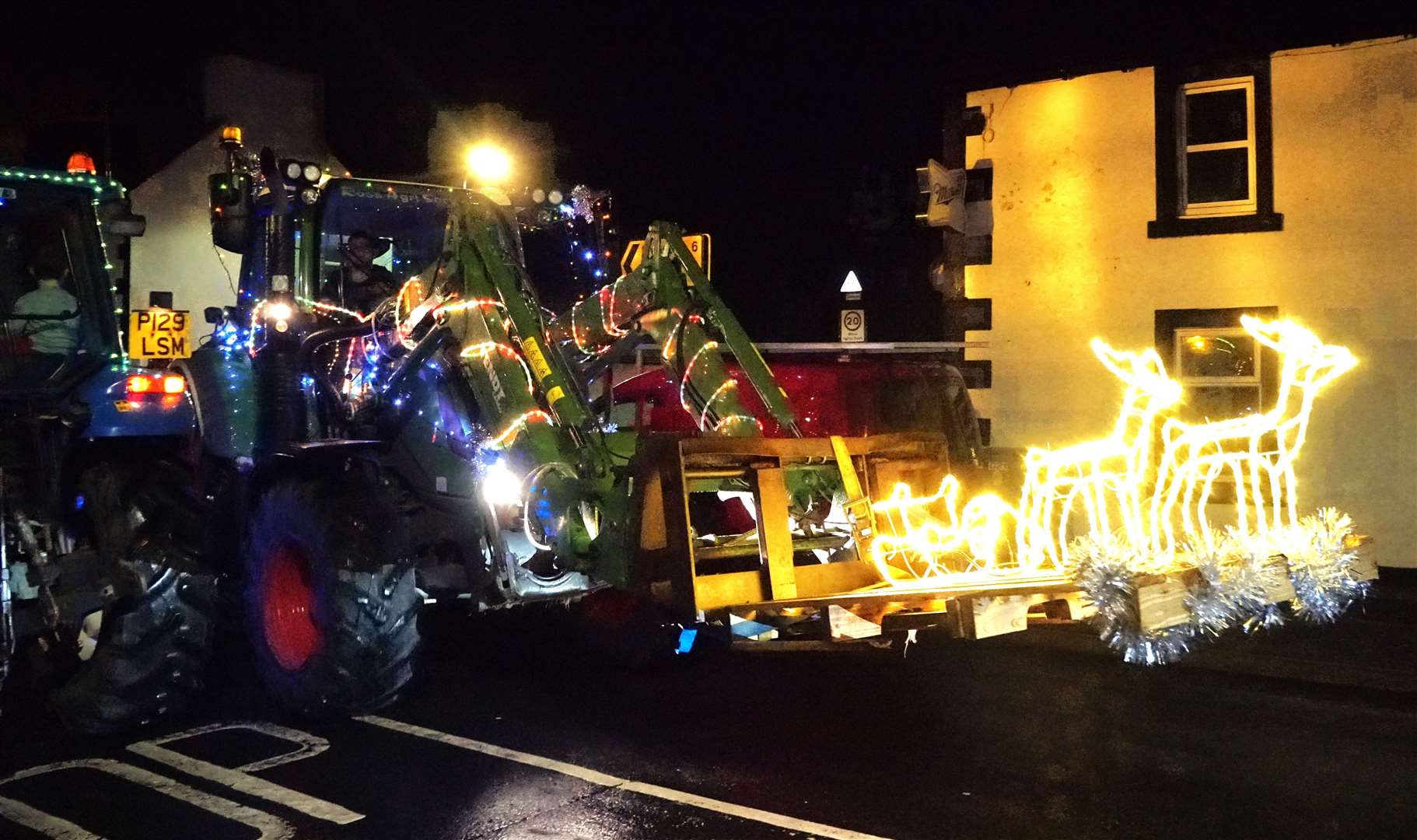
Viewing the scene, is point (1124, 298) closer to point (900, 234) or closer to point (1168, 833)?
point (1168, 833)

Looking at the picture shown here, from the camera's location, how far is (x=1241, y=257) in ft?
39.8

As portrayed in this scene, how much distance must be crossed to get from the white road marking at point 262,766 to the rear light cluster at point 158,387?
6.61 ft

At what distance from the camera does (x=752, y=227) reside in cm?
2795

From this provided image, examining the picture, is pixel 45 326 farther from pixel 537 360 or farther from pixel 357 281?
pixel 537 360

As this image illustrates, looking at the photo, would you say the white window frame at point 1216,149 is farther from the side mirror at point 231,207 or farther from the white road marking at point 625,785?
the white road marking at point 625,785

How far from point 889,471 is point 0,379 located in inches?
204

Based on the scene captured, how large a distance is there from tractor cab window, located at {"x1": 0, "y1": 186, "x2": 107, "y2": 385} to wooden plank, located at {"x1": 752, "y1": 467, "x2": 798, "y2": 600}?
4.51 m

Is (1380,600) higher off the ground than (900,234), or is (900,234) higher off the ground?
(900,234)

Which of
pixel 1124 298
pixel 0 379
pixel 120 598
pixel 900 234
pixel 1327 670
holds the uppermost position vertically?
pixel 900 234

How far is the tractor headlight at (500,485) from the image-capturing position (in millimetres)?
6150

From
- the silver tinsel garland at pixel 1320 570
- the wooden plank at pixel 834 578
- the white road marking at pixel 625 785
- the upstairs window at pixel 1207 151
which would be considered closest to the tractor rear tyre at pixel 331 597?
the white road marking at pixel 625 785

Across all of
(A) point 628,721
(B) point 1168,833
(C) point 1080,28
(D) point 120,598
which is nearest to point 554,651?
(A) point 628,721

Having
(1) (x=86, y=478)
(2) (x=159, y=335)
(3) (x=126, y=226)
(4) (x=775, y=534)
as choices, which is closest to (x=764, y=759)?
(4) (x=775, y=534)

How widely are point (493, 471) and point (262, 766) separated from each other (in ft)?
6.02
